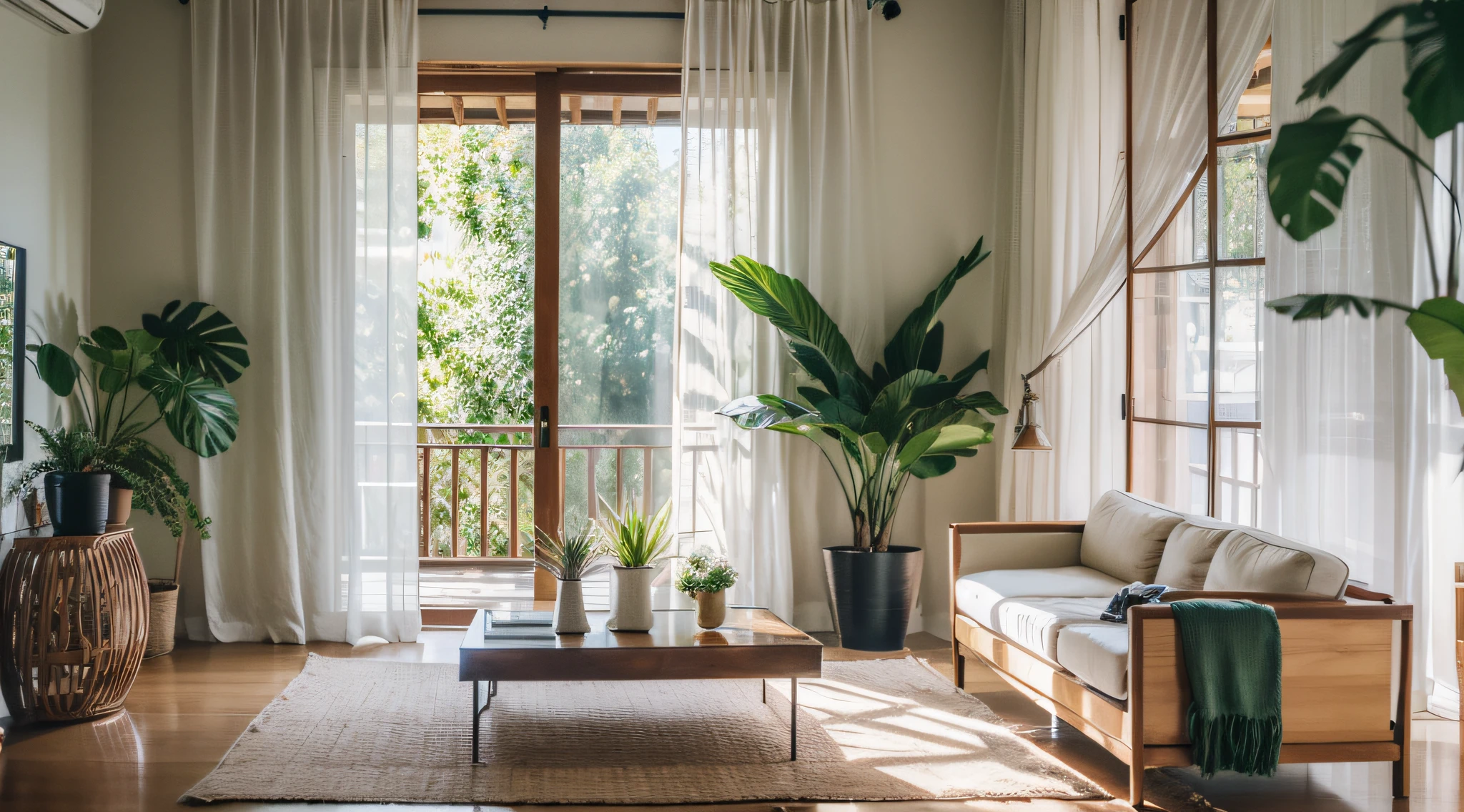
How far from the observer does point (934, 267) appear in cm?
510

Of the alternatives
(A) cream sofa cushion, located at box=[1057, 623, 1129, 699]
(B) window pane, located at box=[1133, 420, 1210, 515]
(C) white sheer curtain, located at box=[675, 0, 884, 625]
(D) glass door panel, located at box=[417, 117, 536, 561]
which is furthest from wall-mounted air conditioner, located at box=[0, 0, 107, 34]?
(B) window pane, located at box=[1133, 420, 1210, 515]

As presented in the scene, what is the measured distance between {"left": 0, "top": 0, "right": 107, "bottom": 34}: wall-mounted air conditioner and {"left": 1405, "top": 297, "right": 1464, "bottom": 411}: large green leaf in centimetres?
415

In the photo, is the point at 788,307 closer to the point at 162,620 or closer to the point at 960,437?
the point at 960,437

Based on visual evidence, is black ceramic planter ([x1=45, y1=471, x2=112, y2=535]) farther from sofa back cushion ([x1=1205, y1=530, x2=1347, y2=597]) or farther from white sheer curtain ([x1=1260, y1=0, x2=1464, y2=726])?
white sheer curtain ([x1=1260, y1=0, x2=1464, y2=726])

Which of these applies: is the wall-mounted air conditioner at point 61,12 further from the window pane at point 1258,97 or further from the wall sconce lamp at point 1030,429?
the window pane at point 1258,97

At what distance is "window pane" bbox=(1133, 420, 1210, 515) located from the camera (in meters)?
3.99

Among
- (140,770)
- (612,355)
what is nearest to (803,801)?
(140,770)

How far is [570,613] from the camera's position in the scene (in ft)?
10.9

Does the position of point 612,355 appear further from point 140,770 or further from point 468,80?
point 140,770

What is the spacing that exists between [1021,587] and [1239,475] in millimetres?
905

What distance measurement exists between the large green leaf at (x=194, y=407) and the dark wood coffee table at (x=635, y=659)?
185 centimetres

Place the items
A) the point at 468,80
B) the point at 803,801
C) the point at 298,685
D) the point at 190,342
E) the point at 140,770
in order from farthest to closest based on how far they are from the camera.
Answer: the point at 468,80
the point at 190,342
the point at 298,685
the point at 140,770
the point at 803,801

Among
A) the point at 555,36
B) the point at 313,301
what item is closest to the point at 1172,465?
the point at 555,36

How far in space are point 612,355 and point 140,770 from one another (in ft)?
8.73
